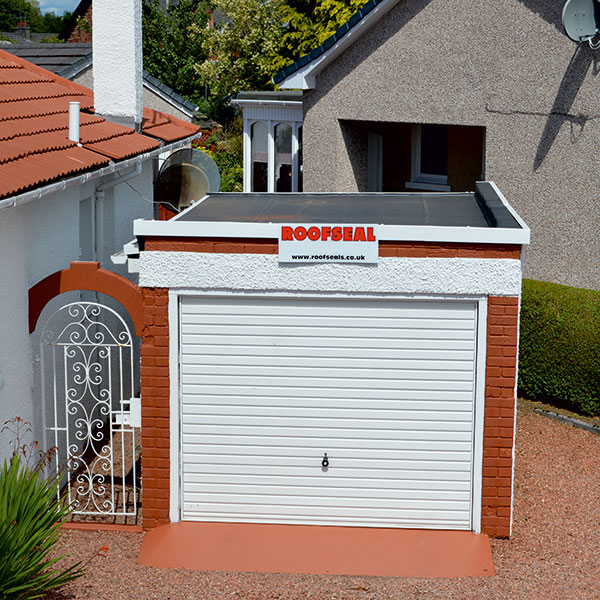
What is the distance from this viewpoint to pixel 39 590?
23.2 feet

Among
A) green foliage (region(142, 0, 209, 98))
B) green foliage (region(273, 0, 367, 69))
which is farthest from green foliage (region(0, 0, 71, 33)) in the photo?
green foliage (region(273, 0, 367, 69))

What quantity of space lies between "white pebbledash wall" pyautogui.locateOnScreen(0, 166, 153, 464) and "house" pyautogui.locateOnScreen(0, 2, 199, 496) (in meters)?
0.01

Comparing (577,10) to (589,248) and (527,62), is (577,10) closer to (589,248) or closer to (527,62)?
(527,62)

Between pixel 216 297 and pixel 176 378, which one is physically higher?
pixel 216 297

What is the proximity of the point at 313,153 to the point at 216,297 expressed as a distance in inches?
296

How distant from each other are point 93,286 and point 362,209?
10.3 feet

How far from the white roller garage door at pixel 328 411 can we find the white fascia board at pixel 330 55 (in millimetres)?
7178

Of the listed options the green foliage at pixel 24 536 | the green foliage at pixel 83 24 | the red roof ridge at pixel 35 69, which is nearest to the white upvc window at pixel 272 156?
the red roof ridge at pixel 35 69

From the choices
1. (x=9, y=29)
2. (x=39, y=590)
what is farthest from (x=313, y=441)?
(x=9, y=29)

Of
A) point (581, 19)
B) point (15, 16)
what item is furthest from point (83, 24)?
point (15, 16)

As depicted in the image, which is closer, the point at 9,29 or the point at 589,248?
the point at 589,248

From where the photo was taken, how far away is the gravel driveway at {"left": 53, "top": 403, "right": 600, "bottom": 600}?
7.70m

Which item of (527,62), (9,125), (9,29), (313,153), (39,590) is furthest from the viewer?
(9,29)

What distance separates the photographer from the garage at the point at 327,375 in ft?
27.9
